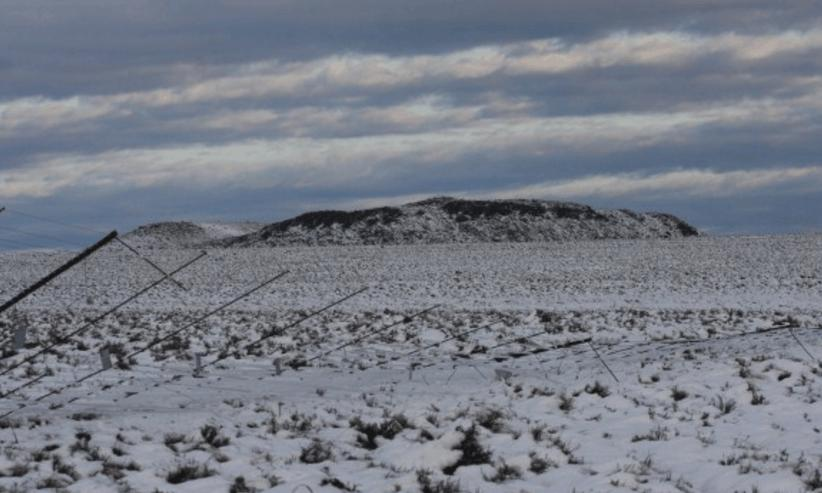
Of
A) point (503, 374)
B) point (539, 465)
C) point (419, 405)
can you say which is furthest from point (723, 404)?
point (419, 405)

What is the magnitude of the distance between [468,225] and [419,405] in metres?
79.8

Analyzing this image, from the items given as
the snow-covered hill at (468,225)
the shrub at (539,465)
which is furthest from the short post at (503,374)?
the snow-covered hill at (468,225)

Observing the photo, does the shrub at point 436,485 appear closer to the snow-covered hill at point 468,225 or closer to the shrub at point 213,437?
the shrub at point 213,437

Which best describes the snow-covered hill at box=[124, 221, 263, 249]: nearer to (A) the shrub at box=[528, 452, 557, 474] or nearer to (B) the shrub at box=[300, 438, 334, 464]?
(B) the shrub at box=[300, 438, 334, 464]

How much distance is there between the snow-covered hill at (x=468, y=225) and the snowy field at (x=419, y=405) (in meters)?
60.6

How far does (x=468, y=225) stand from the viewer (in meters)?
91.3

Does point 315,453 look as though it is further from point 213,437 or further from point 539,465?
point 539,465

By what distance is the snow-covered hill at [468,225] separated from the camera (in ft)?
290

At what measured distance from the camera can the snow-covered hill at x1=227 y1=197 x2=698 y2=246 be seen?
88.3 metres

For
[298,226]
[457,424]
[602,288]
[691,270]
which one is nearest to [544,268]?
[691,270]

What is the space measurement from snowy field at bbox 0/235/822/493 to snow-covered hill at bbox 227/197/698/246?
60607 mm

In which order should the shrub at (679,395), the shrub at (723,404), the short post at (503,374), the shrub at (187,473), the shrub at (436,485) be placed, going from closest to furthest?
the shrub at (436,485) < the shrub at (187,473) < the shrub at (723,404) < the shrub at (679,395) < the short post at (503,374)

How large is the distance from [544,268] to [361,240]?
132ft

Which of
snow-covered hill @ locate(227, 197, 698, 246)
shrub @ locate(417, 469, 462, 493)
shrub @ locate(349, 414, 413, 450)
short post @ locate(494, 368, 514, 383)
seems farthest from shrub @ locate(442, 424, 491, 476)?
snow-covered hill @ locate(227, 197, 698, 246)
